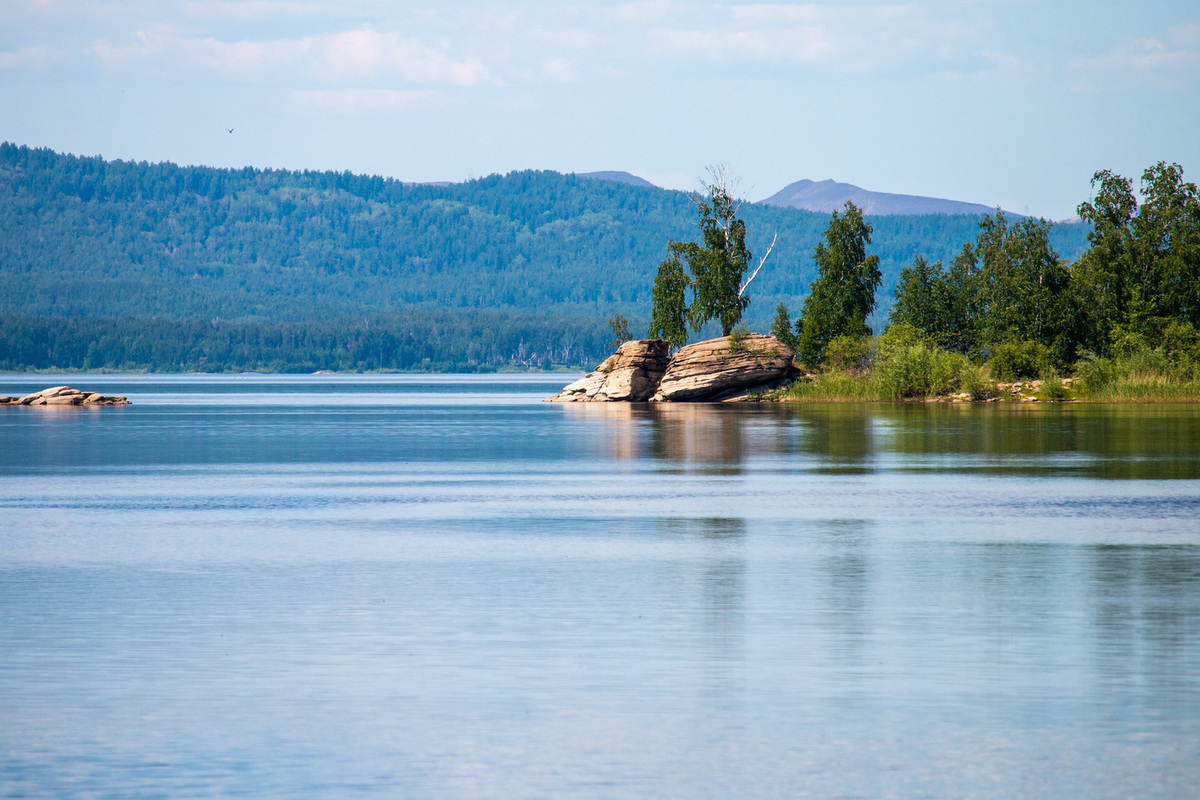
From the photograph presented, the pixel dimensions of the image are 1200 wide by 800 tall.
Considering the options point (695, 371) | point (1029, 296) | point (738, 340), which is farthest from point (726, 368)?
point (1029, 296)

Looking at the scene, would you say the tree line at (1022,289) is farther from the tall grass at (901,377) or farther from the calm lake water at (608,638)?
the calm lake water at (608,638)

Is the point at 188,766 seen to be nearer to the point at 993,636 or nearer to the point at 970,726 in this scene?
the point at 970,726

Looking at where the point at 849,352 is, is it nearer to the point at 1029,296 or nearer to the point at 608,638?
the point at 1029,296

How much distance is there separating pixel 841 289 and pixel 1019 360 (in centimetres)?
1536

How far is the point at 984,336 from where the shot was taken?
93.1 m

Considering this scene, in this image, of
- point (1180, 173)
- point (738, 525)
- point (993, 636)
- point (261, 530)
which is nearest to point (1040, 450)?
point (738, 525)

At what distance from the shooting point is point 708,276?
99188 mm

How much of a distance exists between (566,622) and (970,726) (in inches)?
221

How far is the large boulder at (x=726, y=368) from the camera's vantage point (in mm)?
95875

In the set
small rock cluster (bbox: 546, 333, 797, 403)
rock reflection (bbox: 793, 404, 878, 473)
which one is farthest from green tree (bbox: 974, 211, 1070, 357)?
small rock cluster (bbox: 546, 333, 797, 403)

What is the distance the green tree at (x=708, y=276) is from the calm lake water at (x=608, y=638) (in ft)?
216

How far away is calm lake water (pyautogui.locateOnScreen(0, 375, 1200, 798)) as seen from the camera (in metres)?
9.62

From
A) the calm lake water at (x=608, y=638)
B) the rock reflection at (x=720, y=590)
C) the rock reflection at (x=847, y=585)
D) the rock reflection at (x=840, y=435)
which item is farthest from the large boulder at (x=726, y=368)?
the rock reflection at (x=847, y=585)

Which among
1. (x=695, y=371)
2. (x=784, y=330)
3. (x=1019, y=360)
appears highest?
(x=784, y=330)
